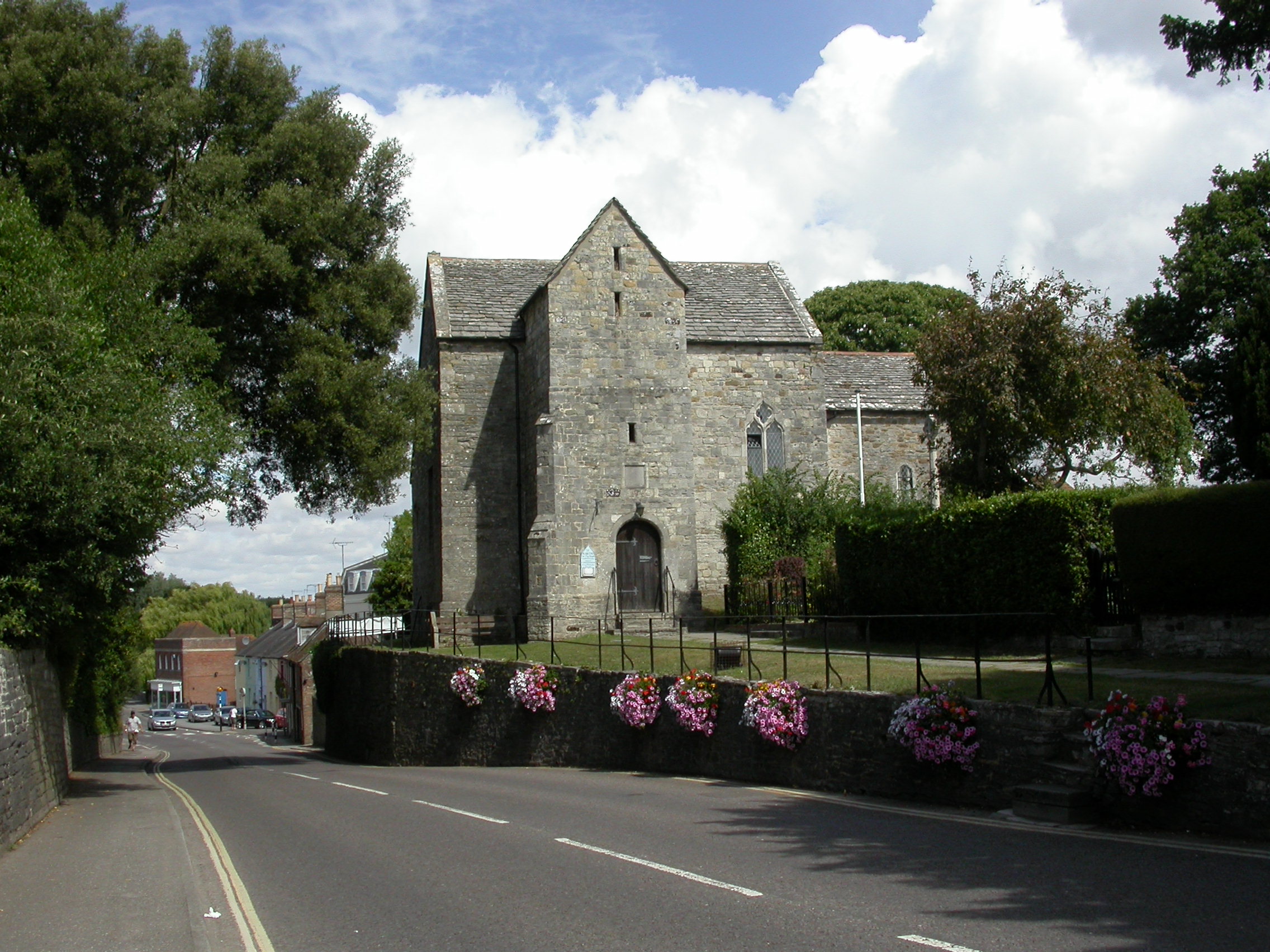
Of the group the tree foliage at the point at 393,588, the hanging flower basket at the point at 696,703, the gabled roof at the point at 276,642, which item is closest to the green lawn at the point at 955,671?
the hanging flower basket at the point at 696,703

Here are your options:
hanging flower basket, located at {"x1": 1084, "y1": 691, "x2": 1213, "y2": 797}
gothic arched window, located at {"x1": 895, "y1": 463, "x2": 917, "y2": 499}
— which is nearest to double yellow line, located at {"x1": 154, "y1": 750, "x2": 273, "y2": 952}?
hanging flower basket, located at {"x1": 1084, "y1": 691, "x2": 1213, "y2": 797}

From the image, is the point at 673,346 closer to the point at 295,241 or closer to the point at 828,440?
the point at 828,440

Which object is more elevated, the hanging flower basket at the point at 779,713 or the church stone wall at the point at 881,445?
the church stone wall at the point at 881,445

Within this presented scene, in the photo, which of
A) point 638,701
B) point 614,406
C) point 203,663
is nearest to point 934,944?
point 638,701

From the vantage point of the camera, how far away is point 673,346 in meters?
30.8

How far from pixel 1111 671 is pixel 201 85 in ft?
71.9

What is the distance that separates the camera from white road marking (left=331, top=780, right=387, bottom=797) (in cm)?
1792

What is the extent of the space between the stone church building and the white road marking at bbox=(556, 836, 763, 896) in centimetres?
1817

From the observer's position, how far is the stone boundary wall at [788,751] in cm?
980

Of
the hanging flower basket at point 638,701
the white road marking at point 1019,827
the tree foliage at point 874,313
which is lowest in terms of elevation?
the white road marking at point 1019,827

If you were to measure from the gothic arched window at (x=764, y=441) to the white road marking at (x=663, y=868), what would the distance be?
22.9 metres

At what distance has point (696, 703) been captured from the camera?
1712 cm

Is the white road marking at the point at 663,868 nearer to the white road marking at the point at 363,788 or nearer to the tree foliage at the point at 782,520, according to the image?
the white road marking at the point at 363,788

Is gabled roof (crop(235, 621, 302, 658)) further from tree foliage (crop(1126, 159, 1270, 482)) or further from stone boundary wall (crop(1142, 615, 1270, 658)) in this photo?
stone boundary wall (crop(1142, 615, 1270, 658))
